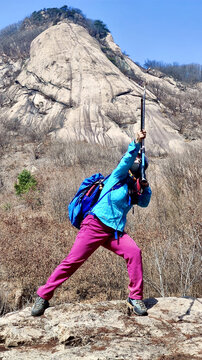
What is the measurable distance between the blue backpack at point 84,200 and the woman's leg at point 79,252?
18cm

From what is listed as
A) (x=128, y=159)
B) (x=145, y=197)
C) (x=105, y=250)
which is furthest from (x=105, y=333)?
(x=105, y=250)

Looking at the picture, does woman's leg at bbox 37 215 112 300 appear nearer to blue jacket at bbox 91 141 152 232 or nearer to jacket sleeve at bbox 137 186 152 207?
blue jacket at bbox 91 141 152 232

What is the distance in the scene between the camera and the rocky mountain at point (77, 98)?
25.4 meters

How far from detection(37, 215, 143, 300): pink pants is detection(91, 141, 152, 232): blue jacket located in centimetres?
9

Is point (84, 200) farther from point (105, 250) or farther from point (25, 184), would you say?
point (25, 184)

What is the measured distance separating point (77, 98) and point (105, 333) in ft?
87.5

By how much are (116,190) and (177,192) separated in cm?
582

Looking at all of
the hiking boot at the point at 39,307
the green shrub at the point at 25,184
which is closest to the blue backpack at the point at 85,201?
the hiking boot at the point at 39,307

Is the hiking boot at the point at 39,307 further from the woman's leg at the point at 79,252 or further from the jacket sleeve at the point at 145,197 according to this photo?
the jacket sleeve at the point at 145,197

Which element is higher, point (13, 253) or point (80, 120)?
point (80, 120)

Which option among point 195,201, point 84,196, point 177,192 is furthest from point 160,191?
point 84,196

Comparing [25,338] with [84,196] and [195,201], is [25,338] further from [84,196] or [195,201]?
[195,201]

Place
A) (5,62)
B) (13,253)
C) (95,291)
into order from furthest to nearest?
(5,62) < (13,253) < (95,291)

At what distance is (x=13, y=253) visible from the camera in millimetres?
6160
